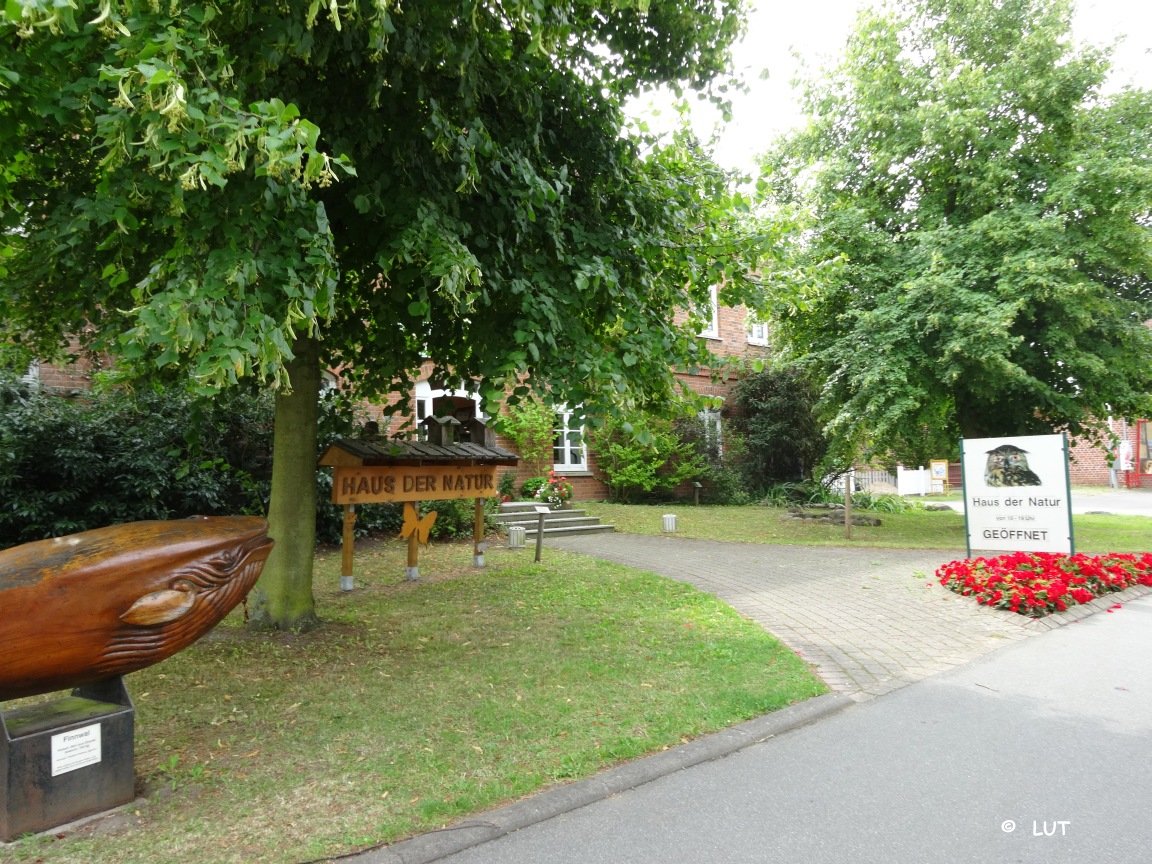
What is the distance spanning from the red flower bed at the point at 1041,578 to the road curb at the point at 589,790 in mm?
3979

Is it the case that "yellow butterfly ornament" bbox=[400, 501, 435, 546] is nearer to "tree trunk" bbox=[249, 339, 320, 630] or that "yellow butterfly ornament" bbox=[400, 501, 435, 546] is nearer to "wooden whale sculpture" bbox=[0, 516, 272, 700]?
"tree trunk" bbox=[249, 339, 320, 630]

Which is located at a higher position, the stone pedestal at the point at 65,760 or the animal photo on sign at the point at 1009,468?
the animal photo on sign at the point at 1009,468

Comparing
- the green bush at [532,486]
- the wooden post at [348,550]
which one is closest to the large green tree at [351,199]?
the wooden post at [348,550]

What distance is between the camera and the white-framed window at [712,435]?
20.9 m

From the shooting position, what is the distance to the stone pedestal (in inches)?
127

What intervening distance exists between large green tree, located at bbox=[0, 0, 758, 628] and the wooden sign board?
1.05 metres

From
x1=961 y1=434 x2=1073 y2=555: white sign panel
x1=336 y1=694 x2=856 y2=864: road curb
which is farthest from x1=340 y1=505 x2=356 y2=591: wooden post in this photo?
x1=961 y1=434 x2=1073 y2=555: white sign panel

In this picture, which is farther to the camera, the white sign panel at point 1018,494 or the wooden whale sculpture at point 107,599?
the white sign panel at point 1018,494

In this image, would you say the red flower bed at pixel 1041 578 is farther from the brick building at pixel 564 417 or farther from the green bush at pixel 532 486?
the green bush at pixel 532 486

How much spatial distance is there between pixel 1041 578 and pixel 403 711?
739cm

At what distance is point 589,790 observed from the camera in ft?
12.5

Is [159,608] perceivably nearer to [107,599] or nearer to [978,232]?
[107,599]

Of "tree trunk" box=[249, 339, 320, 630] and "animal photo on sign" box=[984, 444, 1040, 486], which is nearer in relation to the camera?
"tree trunk" box=[249, 339, 320, 630]

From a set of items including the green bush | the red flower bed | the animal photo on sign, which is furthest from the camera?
the green bush
